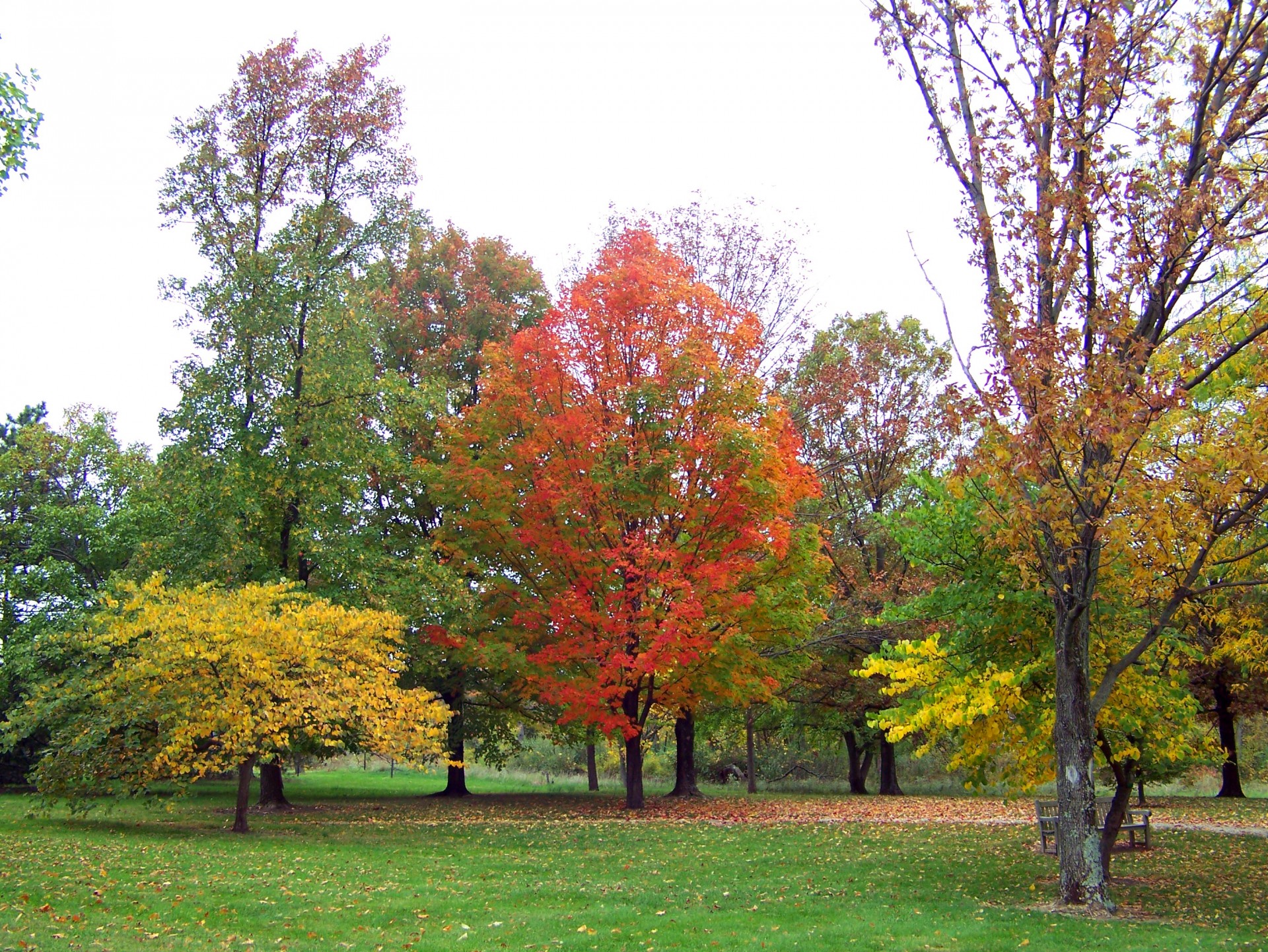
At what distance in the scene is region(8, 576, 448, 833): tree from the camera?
1406 cm

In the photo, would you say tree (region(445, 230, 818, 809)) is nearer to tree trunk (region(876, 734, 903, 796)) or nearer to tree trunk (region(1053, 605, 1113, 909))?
tree trunk (region(1053, 605, 1113, 909))

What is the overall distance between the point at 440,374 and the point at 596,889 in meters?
18.0

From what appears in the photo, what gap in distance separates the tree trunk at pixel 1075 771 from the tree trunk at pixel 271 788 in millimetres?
17788

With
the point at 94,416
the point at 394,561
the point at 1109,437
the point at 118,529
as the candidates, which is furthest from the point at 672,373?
the point at 94,416

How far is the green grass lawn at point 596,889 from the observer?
814cm

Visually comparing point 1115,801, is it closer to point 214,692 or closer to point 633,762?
point 633,762

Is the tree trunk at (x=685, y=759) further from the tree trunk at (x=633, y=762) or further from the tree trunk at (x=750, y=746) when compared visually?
the tree trunk at (x=633, y=762)

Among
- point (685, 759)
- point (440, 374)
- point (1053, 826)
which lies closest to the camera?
point (1053, 826)

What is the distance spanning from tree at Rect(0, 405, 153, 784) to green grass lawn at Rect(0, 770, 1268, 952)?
11.7 metres

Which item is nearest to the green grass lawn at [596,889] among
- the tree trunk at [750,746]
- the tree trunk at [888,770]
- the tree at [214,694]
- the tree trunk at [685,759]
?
the tree at [214,694]

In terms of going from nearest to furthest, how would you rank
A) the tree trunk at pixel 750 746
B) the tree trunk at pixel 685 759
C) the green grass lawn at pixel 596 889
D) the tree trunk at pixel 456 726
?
1. the green grass lawn at pixel 596 889
2. the tree trunk at pixel 456 726
3. the tree trunk at pixel 685 759
4. the tree trunk at pixel 750 746

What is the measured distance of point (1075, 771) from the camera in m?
9.89

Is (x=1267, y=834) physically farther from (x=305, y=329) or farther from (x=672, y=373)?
Answer: (x=305, y=329)

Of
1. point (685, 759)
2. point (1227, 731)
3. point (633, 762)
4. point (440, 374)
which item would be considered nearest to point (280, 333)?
point (440, 374)
